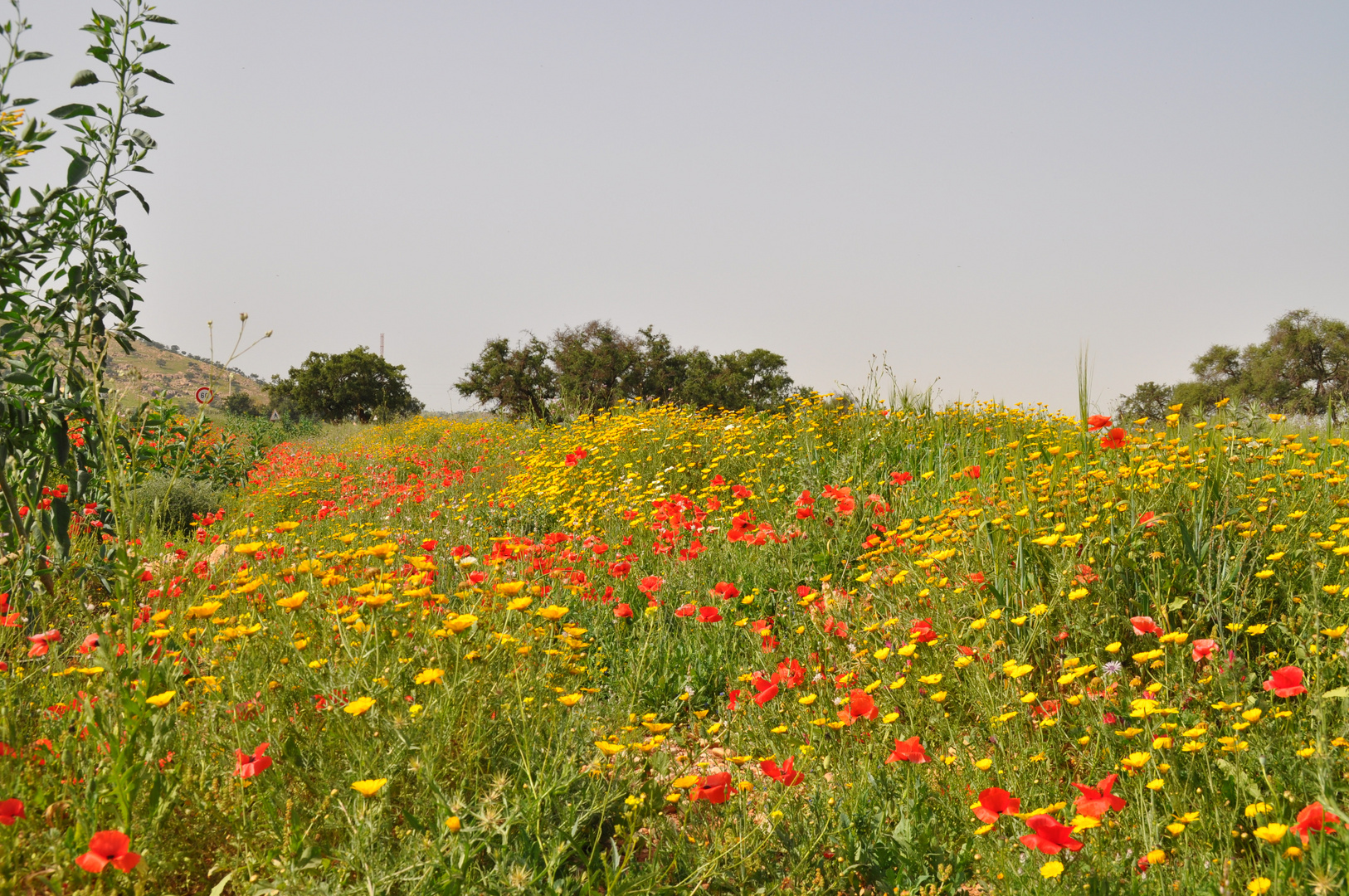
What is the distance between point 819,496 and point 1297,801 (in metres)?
3.17

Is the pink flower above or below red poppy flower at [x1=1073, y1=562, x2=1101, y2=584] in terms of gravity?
below

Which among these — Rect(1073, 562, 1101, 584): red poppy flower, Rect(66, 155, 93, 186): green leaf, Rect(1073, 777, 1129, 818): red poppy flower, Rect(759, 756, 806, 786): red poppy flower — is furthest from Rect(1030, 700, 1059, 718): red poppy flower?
Rect(66, 155, 93, 186): green leaf

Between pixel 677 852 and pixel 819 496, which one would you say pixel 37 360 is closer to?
pixel 677 852

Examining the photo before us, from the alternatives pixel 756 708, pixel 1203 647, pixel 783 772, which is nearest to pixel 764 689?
pixel 783 772

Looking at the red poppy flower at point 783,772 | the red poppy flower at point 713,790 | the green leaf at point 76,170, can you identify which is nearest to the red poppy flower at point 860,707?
the red poppy flower at point 783,772

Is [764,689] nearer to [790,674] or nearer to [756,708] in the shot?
[790,674]

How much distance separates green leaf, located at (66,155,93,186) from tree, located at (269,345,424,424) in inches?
1470

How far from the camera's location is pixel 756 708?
9.24ft

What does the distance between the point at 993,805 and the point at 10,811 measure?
2.10 m

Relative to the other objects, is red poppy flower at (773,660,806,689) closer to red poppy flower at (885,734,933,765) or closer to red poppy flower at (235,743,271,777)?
red poppy flower at (885,734,933,765)

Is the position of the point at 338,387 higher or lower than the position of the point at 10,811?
higher

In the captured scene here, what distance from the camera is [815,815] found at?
6.73 ft

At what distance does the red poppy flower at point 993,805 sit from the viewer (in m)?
1.76

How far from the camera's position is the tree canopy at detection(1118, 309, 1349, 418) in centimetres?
3366
